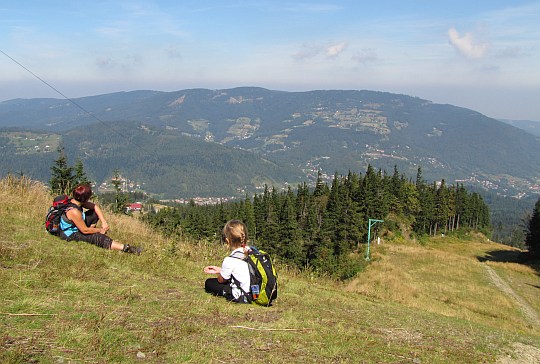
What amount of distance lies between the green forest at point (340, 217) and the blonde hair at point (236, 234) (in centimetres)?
2870

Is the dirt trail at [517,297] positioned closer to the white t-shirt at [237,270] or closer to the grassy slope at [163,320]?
the grassy slope at [163,320]

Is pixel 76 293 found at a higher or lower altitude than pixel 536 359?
higher

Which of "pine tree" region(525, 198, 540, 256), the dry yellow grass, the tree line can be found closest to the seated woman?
the dry yellow grass

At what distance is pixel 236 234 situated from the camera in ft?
20.9

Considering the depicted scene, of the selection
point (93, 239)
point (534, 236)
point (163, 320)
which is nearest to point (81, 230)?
A: point (93, 239)

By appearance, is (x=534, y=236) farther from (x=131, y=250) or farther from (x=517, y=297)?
(x=131, y=250)

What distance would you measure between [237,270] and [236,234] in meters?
0.56

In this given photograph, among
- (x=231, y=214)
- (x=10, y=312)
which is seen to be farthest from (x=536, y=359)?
(x=231, y=214)

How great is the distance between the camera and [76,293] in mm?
5543

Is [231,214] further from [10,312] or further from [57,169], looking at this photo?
[10,312]

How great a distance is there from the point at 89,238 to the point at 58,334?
4561mm

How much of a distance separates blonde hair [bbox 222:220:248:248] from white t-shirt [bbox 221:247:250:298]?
0.10 metres

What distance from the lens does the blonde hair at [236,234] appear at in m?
6.37

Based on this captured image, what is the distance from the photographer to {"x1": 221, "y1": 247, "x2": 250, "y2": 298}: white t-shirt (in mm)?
6301
